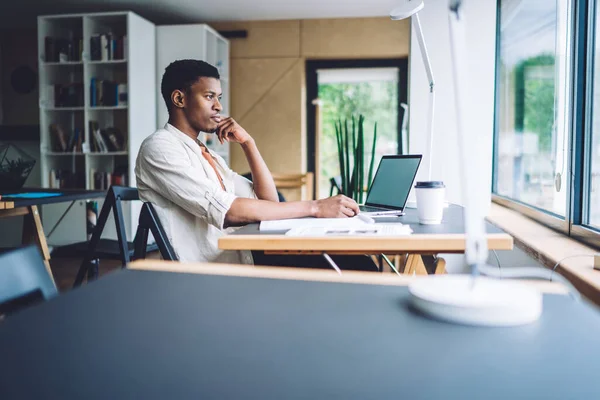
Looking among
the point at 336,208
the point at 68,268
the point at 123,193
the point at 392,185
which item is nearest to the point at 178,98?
the point at 123,193

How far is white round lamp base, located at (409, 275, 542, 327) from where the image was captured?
652 mm

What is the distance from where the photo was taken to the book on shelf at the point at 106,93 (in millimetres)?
5551

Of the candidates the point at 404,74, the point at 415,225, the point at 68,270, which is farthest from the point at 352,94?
the point at 415,225

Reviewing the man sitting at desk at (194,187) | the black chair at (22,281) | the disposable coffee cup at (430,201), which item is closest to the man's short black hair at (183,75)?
the man sitting at desk at (194,187)

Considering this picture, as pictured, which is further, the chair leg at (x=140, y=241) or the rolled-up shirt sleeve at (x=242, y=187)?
the rolled-up shirt sleeve at (x=242, y=187)

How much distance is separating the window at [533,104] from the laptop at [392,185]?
0.71m

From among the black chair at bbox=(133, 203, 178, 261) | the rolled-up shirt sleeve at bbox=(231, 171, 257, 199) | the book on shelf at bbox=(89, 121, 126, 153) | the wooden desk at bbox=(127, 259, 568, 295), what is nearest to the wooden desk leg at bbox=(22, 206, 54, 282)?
the rolled-up shirt sleeve at bbox=(231, 171, 257, 199)

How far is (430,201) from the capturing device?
168cm

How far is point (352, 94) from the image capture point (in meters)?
6.48

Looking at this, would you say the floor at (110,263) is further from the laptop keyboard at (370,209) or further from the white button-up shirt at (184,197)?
the white button-up shirt at (184,197)

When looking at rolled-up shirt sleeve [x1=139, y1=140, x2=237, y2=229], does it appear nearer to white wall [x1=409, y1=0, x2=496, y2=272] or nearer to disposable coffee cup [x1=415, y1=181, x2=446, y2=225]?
disposable coffee cup [x1=415, y1=181, x2=446, y2=225]

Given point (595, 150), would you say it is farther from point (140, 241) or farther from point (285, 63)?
point (285, 63)

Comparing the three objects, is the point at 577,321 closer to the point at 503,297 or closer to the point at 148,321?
the point at 503,297

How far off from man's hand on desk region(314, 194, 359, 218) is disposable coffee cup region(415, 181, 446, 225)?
254 mm
